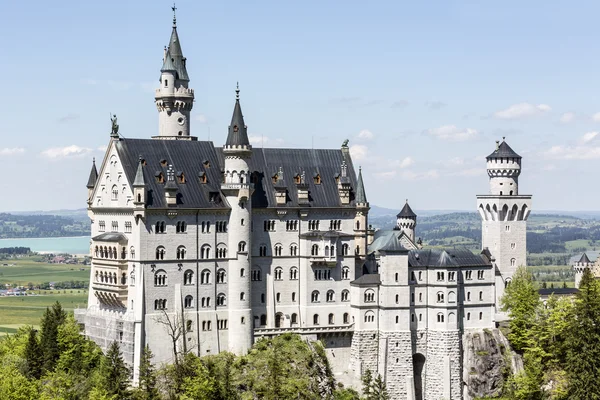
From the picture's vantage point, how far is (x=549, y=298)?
135375 mm

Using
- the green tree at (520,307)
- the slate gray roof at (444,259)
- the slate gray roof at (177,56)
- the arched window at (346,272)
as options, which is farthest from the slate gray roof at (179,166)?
the green tree at (520,307)

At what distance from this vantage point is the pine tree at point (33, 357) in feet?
391

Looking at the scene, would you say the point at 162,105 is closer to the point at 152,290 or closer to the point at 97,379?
the point at 152,290

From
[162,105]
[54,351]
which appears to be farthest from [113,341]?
[162,105]

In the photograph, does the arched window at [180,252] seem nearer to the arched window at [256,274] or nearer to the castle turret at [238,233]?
the castle turret at [238,233]

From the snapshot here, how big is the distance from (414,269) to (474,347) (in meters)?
11.8

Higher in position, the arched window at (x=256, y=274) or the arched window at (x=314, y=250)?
the arched window at (x=314, y=250)

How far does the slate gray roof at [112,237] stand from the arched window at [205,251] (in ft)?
27.1

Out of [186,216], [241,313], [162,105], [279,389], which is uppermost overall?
[162,105]

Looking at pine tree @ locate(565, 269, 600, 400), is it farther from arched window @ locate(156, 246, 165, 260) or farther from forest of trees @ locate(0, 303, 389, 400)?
arched window @ locate(156, 246, 165, 260)

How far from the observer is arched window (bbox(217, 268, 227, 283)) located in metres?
120

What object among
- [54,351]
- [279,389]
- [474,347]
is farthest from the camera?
[474,347]

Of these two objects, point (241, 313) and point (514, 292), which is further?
point (514, 292)

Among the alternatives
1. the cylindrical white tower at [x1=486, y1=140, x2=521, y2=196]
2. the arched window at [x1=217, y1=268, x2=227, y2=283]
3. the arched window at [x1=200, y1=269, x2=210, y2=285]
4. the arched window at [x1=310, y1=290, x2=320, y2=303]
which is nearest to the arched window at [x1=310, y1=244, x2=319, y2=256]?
the arched window at [x1=310, y1=290, x2=320, y2=303]
